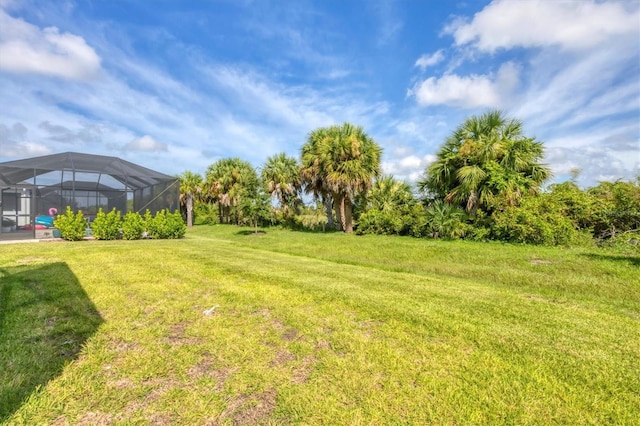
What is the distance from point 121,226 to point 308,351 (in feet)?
43.0

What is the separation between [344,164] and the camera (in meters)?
15.1

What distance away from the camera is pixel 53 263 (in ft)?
21.4

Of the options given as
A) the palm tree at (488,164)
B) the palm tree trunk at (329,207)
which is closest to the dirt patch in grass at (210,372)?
the palm tree at (488,164)

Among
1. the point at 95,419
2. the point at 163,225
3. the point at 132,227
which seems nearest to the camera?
the point at 95,419

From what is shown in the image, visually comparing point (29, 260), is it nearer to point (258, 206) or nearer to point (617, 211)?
point (258, 206)

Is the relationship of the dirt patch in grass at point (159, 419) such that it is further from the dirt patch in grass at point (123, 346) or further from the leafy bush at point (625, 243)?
the leafy bush at point (625, 243)

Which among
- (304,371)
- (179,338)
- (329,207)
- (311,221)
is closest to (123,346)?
(179,338)

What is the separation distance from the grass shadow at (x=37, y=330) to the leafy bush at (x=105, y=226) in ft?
26.7

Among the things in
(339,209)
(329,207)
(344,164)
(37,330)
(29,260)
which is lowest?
(37,330)

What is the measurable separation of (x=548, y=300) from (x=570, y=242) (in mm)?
6231

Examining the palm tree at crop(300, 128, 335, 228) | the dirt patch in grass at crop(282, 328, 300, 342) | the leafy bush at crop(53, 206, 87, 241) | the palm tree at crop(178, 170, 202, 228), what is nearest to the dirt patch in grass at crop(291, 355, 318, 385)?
the dirt patch in grass at crop(282, 328, 300, 342)

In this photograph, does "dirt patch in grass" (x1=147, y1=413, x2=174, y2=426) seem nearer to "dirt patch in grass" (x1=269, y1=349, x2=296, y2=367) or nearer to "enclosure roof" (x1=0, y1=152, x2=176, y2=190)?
"dirt patch in grass" (x1=269, y1=349, x2=296, y2=367)

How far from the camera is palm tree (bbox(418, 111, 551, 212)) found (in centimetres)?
1123

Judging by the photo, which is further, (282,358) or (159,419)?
(282,358)
